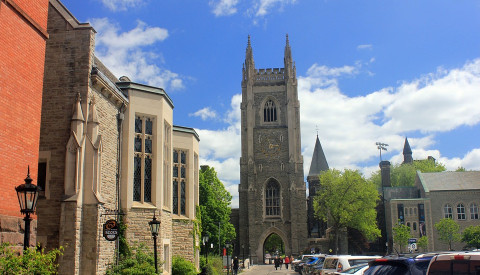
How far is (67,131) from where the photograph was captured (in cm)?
1564

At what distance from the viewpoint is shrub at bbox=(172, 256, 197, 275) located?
22.4m

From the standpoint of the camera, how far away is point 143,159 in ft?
64.5

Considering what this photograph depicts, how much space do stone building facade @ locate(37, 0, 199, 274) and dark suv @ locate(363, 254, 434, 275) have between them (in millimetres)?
9006

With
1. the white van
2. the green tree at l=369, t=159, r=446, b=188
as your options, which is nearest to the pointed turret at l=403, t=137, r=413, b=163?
the green tree at l=369, t=159, r=446, b=188

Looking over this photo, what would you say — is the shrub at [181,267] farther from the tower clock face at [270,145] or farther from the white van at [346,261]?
the tower clock face at [270,145]

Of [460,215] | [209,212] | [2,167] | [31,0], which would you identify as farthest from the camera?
[460,215]

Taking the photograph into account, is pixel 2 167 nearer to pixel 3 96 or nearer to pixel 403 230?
pixel 3 96

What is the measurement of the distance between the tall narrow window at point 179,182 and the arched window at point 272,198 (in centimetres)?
4558

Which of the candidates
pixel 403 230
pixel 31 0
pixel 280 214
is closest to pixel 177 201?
pixel 31 0

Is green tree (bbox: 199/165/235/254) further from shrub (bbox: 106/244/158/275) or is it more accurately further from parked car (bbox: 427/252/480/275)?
parked car (bbox: 427/252/480/275)

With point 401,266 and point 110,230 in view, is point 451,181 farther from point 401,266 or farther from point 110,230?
point 401,266

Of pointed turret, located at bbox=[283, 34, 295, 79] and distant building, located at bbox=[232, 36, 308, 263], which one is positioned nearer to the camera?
distant building, located at bbox=[232, 36, 308, 263]

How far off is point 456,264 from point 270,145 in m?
65.4

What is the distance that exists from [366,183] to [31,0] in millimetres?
57952
